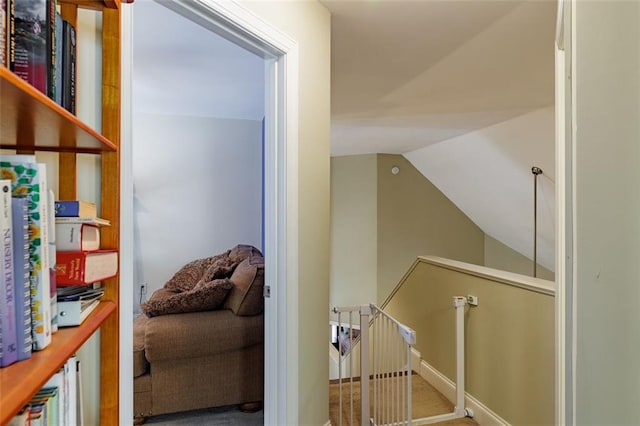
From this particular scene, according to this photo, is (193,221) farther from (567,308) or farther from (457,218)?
(457,218)

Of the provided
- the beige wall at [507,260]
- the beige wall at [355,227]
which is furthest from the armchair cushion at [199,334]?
the beige wall at [507,260]

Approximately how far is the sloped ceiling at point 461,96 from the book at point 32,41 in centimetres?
135

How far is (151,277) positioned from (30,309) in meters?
3.84

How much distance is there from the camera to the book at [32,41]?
61cm

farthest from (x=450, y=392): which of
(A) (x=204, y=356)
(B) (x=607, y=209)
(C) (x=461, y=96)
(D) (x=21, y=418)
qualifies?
(D) (x=21, y=418)

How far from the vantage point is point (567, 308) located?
769 mm

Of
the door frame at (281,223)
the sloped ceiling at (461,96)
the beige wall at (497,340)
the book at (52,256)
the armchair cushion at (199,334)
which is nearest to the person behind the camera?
the book at (52,256)

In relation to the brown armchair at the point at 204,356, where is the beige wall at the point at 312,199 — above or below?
above

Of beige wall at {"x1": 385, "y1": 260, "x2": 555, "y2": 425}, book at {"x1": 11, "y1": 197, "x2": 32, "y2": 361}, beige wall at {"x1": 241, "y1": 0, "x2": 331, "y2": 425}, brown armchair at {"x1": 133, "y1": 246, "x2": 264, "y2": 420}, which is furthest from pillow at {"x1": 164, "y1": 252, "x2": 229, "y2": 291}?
book at {"x1": 11, "y1": 197, "x2": 32, "y2": 361}

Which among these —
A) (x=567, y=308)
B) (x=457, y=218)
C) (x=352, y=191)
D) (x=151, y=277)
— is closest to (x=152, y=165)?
(x=151, y=277)

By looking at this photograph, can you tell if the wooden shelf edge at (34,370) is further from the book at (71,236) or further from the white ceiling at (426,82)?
the white ceiling at (426,82)

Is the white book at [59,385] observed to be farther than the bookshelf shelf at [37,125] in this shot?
Yes

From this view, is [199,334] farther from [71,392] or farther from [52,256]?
[52,256]

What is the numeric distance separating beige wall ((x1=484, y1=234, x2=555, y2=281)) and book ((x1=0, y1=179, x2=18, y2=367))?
6.86m
